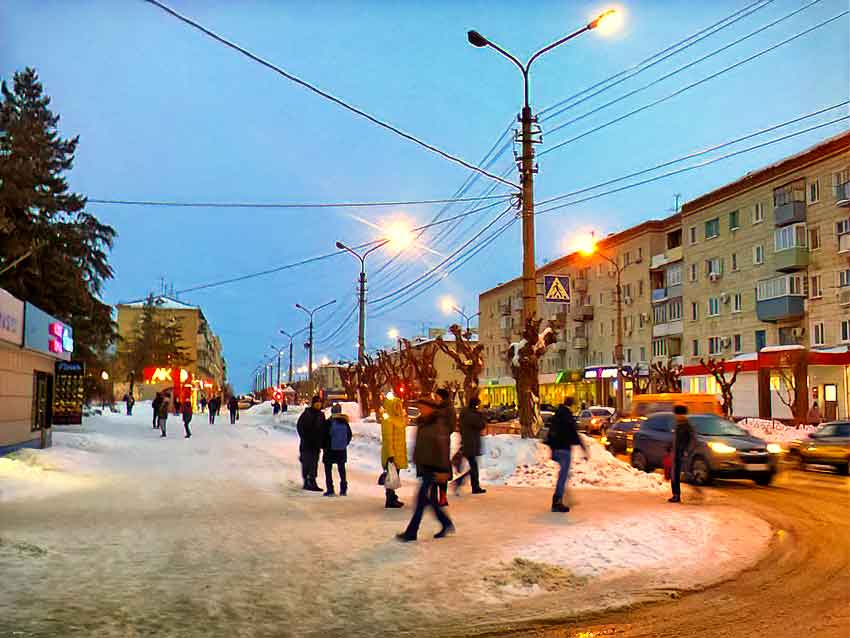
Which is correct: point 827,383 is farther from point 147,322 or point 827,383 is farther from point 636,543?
point 147,322

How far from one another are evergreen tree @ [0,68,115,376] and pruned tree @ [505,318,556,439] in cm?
1876

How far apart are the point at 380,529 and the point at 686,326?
51042mm

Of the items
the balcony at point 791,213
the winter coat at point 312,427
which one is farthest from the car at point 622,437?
the balcony at point 791,213

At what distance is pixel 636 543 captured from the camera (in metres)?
9.66

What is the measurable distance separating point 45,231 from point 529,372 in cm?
2449

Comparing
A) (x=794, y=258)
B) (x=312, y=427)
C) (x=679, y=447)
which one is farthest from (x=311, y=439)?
(x=794, y=258)

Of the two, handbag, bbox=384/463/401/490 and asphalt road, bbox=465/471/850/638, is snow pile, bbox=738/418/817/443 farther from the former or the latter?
asphalt road, bbox=465/471/850/638

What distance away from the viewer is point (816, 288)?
45.4 metres

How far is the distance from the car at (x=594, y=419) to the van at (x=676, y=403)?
17652mm

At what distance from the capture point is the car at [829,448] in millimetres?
21938

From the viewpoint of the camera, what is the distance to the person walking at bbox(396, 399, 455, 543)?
396 inches

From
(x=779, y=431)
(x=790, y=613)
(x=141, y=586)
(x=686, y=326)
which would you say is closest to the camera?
(x=790, y=613)

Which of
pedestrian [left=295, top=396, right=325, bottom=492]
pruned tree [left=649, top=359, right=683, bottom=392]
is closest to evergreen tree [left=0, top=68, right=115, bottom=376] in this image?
pedestrian [left=295, top=396, right=325, bottom=492]

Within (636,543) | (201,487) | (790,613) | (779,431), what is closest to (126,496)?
(201,487)
